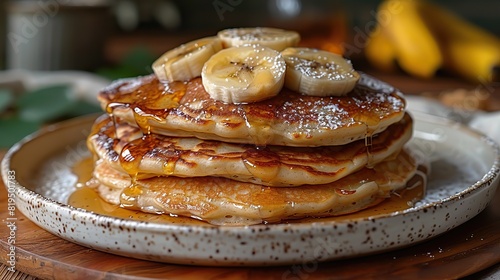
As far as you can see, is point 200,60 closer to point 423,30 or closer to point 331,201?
point 331,201

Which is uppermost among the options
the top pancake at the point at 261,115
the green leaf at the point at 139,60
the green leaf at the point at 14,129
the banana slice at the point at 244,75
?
the banana slice at the point at 244,75

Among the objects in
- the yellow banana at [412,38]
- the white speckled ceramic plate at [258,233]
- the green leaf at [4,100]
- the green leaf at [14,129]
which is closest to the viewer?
the white speckled ceramic plate at [258,233]

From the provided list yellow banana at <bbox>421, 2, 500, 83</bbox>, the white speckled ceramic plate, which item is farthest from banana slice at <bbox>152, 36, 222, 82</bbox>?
yellow banana at <bbox>421, 2, 500, 83</bbox>

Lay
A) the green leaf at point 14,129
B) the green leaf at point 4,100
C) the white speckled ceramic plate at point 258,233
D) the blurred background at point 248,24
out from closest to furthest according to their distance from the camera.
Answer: the white speckled ceramic plate at point 258,233
the green leaf at point 14,129
the green leaf at point 4,100
the blurred background at point 248,24

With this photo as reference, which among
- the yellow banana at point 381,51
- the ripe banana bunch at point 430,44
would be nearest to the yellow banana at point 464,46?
the ripe banana bunch at point 430,44

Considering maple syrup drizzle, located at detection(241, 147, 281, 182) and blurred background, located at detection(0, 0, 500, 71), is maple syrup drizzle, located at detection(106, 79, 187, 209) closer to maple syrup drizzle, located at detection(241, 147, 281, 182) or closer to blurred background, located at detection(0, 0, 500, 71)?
maple syrup drizzle, located at detection(241, 147, 281, 182)

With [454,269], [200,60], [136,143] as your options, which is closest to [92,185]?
[136,143]

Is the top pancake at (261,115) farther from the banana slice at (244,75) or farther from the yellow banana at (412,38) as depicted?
the yellow banana at (412,38)
